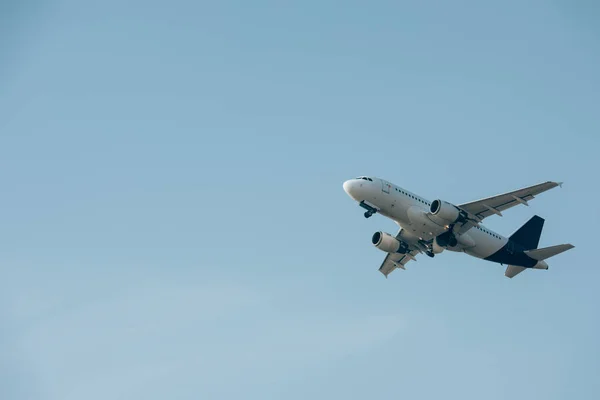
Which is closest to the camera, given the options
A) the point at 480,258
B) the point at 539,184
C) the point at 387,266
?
the point at 539,184

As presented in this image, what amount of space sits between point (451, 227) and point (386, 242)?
25.7ft

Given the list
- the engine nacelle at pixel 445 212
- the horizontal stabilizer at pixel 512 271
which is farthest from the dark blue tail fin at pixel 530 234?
the engine nacelle at pixel 445 212

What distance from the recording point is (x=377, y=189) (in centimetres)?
7306

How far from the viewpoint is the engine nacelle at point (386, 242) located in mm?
80250

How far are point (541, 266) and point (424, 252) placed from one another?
1053 centimetres

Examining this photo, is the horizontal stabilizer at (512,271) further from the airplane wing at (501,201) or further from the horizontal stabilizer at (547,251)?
the airplane wing at (501,201)

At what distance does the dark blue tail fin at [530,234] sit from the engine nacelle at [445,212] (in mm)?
9008

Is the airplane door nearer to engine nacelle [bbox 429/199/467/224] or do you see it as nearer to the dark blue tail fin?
Result: engine nacelle [bbox 429/199/467/224]

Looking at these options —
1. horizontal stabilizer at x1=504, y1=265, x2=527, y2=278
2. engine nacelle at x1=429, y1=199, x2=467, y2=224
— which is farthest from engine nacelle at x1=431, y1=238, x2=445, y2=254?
horizontal stabilizer at x1=504, y1=265, x2=527, y2=278

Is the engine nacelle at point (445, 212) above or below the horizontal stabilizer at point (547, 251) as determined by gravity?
above

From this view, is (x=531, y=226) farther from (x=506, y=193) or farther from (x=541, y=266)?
(x=506, y=193)

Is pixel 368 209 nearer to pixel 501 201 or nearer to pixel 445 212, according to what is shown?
pixel 445 212

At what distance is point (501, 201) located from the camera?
72250 mm

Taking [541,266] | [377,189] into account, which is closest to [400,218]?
[377,189]
